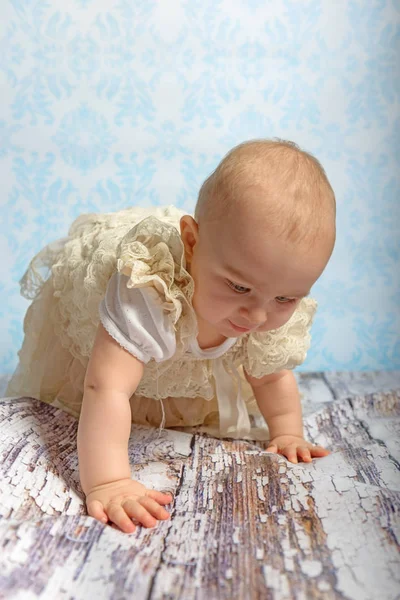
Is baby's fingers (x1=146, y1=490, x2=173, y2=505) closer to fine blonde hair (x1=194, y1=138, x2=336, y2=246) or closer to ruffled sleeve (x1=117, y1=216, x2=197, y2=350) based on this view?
ruffled sleeve (x1=117, y1=216, x2=197, y2=350)

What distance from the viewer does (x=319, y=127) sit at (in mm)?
2102

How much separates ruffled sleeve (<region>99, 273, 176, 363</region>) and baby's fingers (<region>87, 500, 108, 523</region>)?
23 cm

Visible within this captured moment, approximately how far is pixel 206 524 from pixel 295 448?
0.35 meters

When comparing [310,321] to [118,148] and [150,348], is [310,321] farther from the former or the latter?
[118,148]

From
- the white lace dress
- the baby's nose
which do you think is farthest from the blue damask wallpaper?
the baby's nose

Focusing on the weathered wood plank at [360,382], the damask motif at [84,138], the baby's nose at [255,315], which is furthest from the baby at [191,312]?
the damask motif at [84,138]

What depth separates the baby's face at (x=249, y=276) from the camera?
A: 3.08 feet

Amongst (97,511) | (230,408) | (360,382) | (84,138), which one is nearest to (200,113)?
(84,138)

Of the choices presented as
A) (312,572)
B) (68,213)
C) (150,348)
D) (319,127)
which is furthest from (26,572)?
(319,127)

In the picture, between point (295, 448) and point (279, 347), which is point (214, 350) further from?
point (295, 448)

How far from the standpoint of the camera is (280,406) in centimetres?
128

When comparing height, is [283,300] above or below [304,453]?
above

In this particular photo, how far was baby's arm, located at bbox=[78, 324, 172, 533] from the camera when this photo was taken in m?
0.91

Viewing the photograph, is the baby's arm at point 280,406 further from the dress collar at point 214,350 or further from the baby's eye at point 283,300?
the baby's eye at point 283,300
